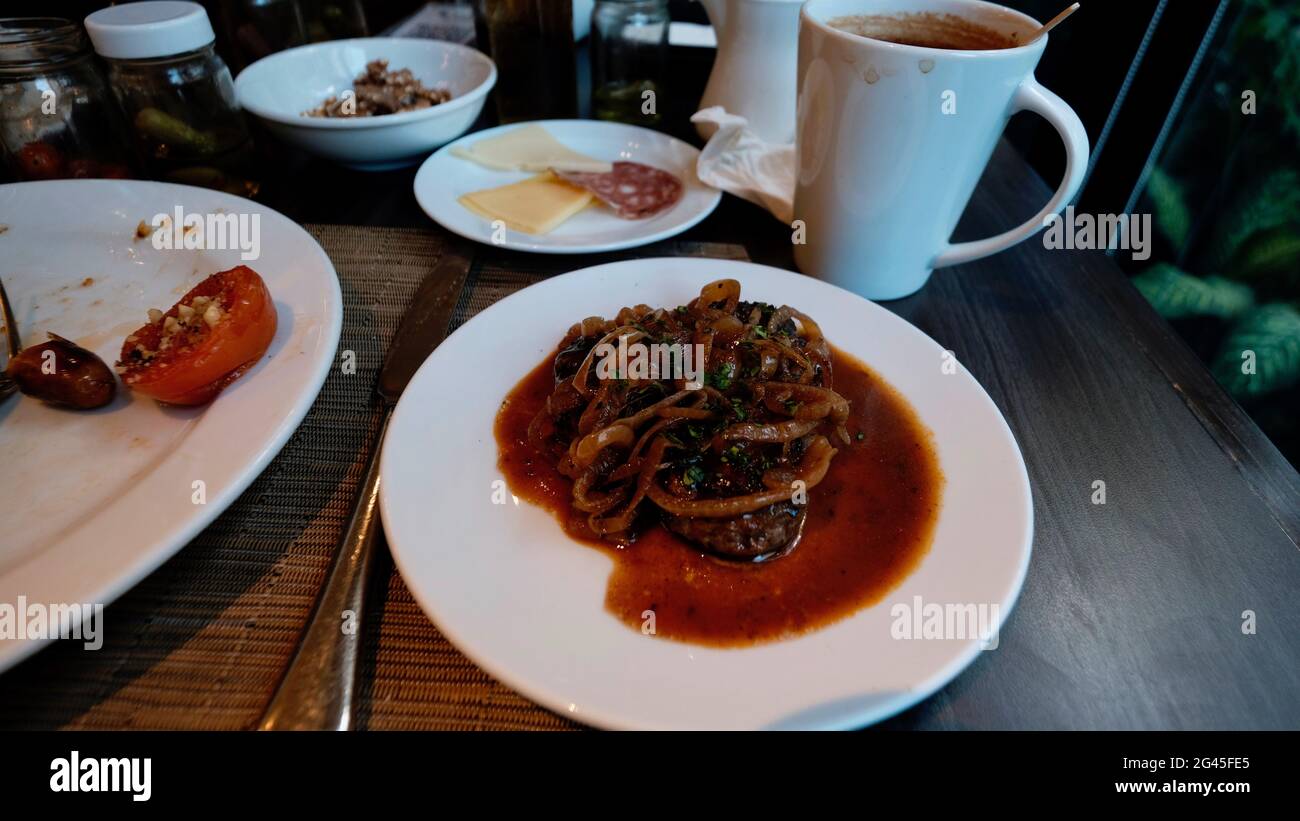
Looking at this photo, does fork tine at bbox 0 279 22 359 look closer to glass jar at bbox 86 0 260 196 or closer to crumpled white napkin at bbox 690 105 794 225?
glass jar at bbox 86 0 260 196

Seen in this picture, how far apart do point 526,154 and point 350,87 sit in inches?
41.6

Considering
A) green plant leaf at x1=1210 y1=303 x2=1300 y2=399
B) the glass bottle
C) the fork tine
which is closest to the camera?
the fork tine

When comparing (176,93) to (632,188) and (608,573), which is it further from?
(608,573)

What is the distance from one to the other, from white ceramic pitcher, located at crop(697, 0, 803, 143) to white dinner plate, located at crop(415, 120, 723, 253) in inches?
10.9

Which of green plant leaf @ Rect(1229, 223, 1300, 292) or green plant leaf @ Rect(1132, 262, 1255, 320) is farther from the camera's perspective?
green plant leaf @ Rect(1132, 262, 1255, 320)

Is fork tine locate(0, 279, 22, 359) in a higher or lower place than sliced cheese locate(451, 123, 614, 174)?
lower

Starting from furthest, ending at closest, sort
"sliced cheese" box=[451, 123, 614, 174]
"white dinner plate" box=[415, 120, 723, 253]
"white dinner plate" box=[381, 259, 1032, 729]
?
"sliced cheese" box=[451, 123, 614, 174]
"white dinner plate" box=[415, 120, 723, 253]
"white dinner plate" box=[381, 259, 1032, 729]

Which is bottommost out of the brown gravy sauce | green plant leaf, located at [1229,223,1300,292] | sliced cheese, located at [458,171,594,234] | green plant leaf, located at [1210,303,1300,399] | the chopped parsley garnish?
green plant leaf, located at [1210,303,1300,399]

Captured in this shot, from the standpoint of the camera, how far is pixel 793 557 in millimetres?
1402

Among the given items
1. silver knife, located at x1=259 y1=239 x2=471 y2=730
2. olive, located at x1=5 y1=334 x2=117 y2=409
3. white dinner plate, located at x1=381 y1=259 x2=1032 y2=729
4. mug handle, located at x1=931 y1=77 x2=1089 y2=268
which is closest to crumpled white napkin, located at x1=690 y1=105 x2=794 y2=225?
mug handle, located at x1=931 y1=77 x2=1089 y2=268

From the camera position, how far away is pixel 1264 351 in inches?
147

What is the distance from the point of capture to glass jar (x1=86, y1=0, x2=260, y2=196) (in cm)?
215

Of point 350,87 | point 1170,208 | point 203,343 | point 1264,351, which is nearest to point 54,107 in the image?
point 350,87
